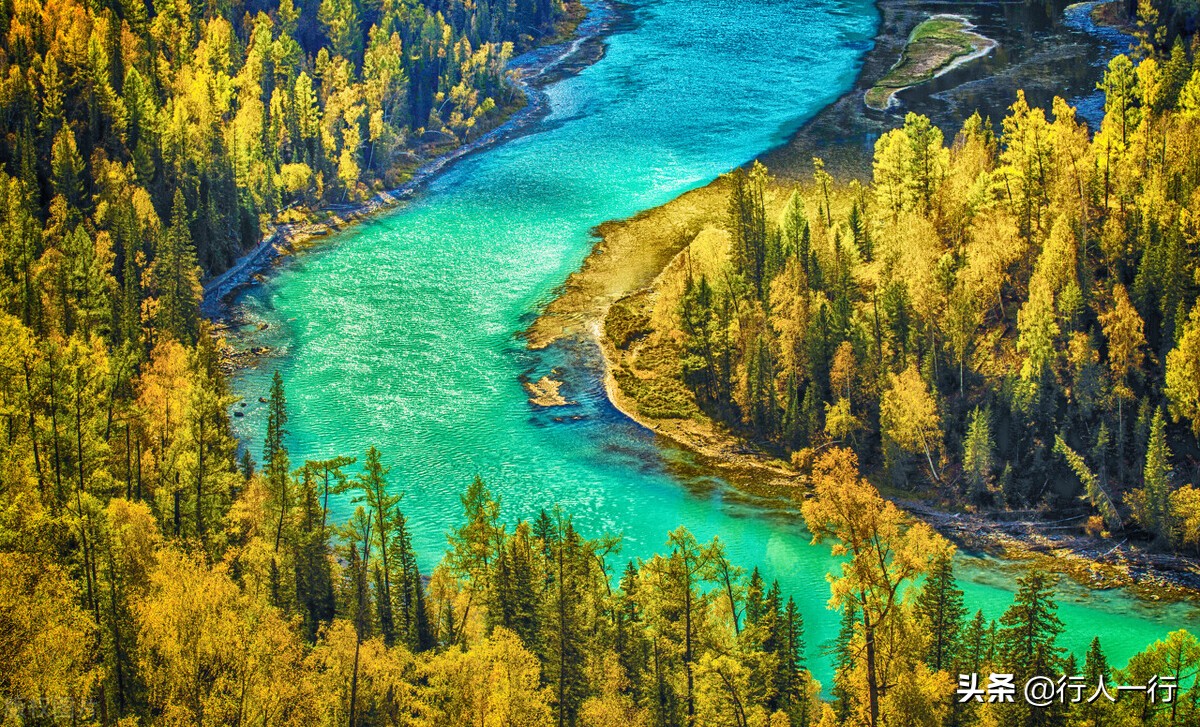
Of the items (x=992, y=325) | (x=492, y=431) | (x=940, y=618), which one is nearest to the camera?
(x=940, y=618)

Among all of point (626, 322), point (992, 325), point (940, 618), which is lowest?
point (626, 322)

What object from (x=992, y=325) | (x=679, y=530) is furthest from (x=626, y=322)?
(x=679, y=530)

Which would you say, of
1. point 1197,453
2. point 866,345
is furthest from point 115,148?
point 1197,453

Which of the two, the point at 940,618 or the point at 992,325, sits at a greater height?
the point at 992,325

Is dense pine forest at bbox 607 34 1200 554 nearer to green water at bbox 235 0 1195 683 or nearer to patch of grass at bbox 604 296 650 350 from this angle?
patch of grass at bbox 604 296 650 350

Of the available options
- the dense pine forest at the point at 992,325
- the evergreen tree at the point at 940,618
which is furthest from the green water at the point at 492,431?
the evergreen tree at the point at 940,618

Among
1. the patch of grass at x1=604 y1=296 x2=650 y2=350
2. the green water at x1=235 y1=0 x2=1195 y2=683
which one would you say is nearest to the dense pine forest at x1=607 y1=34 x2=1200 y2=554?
the patch of grass at x1=604 y1=296 x2=650 y2=350

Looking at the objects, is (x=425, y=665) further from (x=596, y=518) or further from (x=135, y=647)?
(x=596, y=518)

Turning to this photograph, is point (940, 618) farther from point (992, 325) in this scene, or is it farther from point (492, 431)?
point (492, 431)

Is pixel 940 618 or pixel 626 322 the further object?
pixel 626 322

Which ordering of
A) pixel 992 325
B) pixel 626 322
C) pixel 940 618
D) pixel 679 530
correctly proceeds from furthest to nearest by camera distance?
pixel 626 322, pixel 992 325, pixel 940 618, pixel 679 530
